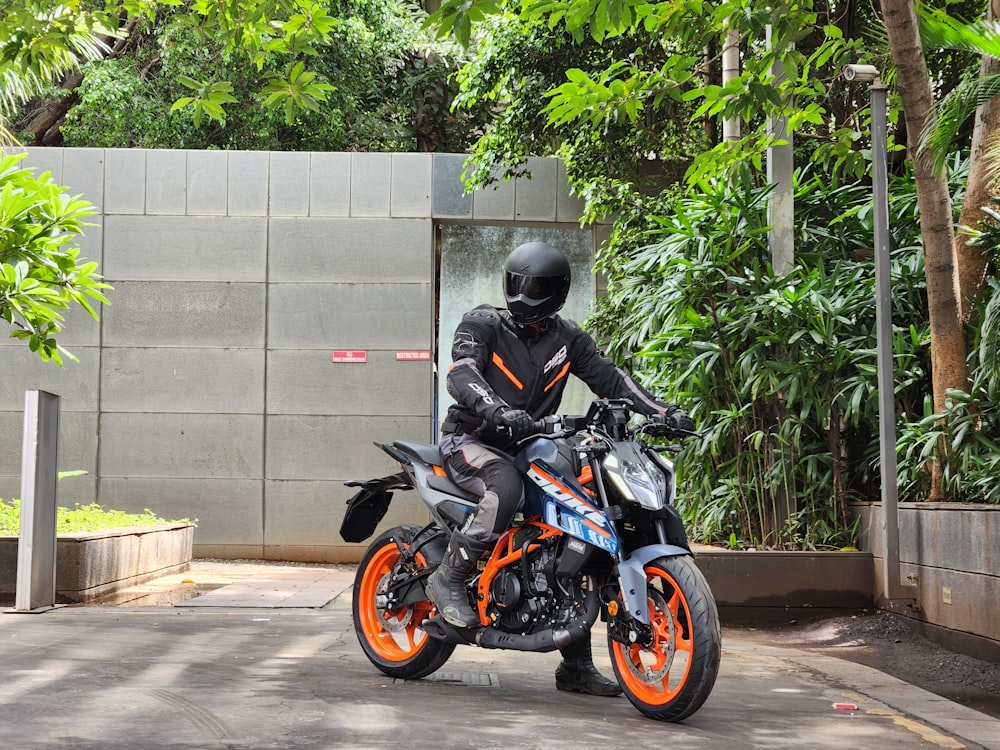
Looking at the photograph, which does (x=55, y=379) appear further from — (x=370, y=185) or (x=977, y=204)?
(x=977, y=204)

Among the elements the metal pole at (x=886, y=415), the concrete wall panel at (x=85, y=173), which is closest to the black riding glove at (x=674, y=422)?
the metal pole at (x=886, y=415)

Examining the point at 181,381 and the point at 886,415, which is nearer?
the point at 886,415

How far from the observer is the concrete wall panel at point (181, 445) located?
45.8 feet

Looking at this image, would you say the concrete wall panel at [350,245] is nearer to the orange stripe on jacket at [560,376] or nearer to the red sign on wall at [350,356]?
the red sign on wall at [350,356]

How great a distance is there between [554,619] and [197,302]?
9.95 meters

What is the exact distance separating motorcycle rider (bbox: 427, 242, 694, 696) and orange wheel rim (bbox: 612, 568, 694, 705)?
1.55 feet

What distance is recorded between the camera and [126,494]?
1395 cm

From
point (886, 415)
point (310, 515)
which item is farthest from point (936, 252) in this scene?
point (310, 515)

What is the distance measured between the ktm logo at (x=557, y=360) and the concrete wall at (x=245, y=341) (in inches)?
333

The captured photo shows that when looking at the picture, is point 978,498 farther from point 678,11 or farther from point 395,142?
point 395,142

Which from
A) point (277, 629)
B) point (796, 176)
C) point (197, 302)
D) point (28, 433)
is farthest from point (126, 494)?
point (796, 176)

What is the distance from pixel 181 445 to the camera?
14.0 metres

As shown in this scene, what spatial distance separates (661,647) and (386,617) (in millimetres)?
1586

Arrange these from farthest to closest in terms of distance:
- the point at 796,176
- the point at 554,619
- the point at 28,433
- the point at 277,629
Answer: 1. the point at 796,176
2. the point at 28,433
3. the point at 277,629
4. the point at 554,619
